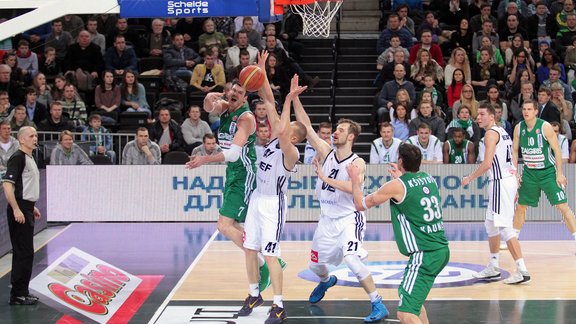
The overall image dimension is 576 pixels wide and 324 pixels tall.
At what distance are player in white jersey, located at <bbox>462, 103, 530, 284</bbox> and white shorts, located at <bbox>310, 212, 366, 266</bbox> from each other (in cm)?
194

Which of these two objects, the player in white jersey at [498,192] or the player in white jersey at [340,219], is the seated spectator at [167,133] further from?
the player in white jersey at [340,219]

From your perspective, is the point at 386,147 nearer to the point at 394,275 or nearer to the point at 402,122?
the point at 402,122

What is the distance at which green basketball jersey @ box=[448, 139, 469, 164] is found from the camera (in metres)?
16.4

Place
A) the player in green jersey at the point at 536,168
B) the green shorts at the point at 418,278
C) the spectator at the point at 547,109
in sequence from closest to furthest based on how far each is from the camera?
the green shorts at the point at 418,278 < the player in green jersey at the point at 536,168 < the spectator at the point at 547,109

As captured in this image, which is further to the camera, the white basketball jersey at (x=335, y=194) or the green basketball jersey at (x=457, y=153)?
the green basketball jersey at (x=457, y=153)

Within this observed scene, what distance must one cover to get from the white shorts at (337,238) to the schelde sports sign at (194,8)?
2.55 meters

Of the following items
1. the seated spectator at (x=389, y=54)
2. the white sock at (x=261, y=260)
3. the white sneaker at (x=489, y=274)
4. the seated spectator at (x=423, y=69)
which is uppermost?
the seated spectator at (x=389, y=54)

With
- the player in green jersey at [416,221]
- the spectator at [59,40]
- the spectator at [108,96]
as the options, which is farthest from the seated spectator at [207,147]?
the player in green jersey at [416,221]

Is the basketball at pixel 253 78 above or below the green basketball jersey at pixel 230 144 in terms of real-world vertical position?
above

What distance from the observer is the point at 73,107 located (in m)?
18.2

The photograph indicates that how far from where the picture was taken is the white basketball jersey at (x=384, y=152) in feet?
53.1

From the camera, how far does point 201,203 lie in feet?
53.2

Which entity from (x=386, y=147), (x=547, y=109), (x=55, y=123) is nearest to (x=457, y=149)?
(x=386, y=147)

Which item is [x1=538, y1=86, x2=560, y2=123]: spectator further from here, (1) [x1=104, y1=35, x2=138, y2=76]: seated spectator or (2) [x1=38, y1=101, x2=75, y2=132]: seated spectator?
(2) [x1=38, y1=101, x2=75, y2=132]: seated spectator
